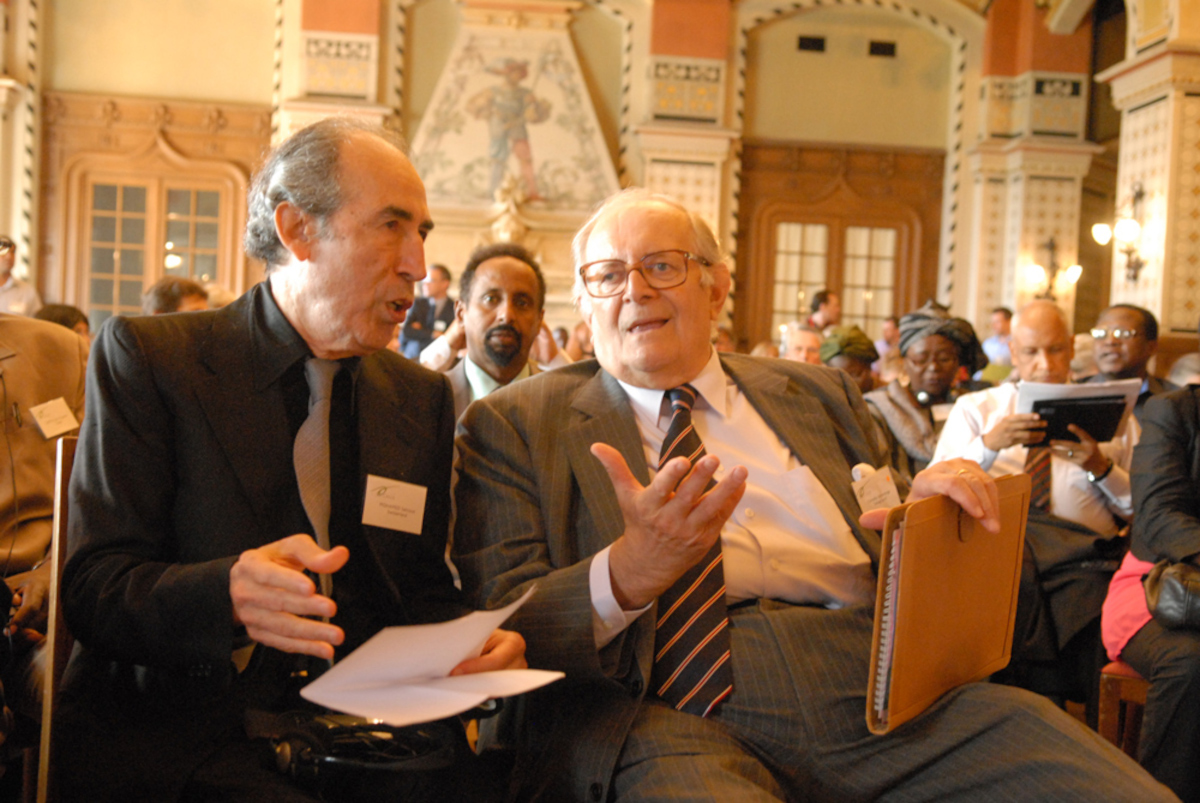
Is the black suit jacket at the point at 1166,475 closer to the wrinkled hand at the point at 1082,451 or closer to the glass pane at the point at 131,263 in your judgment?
the wrinkled hand at the point at 1082,451

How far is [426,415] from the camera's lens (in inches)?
76.9

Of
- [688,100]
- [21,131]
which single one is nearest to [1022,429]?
[688,100]

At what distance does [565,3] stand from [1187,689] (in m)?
10.3

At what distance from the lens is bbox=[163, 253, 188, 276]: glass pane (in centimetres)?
1122

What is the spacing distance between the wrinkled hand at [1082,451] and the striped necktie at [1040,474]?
0.49 ft

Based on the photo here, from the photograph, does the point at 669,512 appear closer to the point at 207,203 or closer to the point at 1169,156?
the point at 1169,156

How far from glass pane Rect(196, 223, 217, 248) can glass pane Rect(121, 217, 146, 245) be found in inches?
23.9

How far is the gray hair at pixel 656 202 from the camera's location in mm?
2166

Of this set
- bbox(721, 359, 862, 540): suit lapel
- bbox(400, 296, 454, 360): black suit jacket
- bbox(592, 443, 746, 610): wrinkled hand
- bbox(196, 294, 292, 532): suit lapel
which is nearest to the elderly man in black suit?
bbox(196, 294, 292, 532): suit lapel

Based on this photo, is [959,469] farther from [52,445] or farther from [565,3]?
[565,3]

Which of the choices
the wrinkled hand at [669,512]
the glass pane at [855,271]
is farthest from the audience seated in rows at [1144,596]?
the glass pane at [855,271]

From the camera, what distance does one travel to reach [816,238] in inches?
467

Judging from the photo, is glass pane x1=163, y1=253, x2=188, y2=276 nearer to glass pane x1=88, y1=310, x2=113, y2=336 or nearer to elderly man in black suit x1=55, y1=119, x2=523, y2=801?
glass pane x1=88, y1=310, x2=113, y2=336

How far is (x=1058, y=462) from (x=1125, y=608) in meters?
0.84
